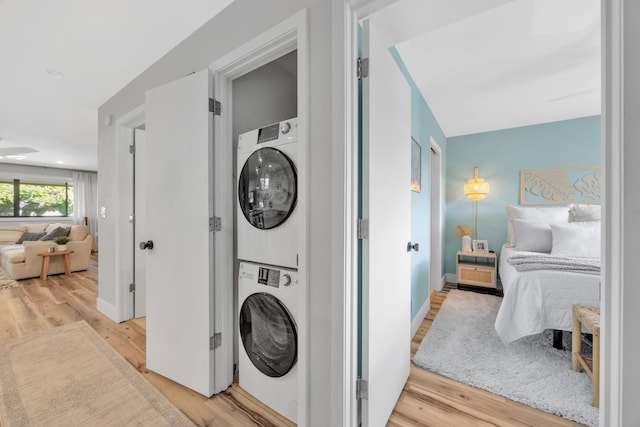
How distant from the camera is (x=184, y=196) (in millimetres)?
1676

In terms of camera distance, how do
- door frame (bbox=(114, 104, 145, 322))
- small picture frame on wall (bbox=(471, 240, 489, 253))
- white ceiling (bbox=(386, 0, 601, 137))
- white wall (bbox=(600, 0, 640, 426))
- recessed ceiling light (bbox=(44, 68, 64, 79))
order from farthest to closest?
small picture frame on wall (bbox=(471, 240, 489, 253)) < door frame (bbox=(114, 104, 145, 322)) < recessed ceiling light (bbox=(44, 68, 64, 79)) < white ceiling (bbox=(386, 0, 601, 137)) < white wall (bbox=(600, 0, 640, 426))

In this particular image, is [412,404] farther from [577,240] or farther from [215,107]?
[577,240]

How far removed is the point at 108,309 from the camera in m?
2.81

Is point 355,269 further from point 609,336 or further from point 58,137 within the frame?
point 58,137

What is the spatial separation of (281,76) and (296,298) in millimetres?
1921

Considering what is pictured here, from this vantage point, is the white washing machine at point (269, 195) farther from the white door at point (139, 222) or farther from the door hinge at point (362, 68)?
the white door at point (139, 222)

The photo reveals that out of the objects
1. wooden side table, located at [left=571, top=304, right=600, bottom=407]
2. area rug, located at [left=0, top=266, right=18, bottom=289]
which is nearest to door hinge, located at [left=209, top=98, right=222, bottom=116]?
wooden side table, located at [left=571, top=304, right=600, bottom=407]

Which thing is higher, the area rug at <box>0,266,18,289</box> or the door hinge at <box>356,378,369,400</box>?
the door hinge at <box>356,378,369,400</box>

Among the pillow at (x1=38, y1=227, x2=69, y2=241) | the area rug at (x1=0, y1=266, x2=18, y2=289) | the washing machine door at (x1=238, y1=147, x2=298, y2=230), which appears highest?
the washing machine door at (x1=238, y1=147, x2=298, y2=230)

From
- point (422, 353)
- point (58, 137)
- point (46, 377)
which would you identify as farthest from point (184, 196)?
point (58, 137)

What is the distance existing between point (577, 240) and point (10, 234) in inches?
384

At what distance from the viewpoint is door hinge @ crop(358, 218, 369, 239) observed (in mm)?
1196

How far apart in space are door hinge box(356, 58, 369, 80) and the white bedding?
6.77 ft

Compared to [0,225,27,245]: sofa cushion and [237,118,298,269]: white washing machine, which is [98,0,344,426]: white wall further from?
[0,225,27,245]: sofa cushion
